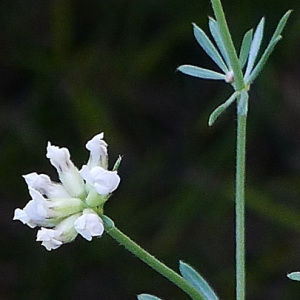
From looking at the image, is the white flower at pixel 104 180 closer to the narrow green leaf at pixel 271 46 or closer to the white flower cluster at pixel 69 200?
the white flower cluster at pixel 69 200

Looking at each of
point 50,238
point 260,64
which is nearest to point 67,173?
point 50,238

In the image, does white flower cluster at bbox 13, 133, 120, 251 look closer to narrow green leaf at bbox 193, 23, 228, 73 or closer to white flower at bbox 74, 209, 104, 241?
white flower at bbox 74, 209, 104, 241

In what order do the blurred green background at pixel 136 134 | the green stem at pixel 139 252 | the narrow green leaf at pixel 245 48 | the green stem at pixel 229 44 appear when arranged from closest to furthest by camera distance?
1. the green stem at pixel 139 252
2. the green stem at pixel 229 44
3. the narrow green leaf at pixel 245 48
4. the blurred green background at pixel 136 134

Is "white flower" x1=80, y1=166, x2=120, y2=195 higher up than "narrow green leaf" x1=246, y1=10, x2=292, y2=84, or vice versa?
"narrow green leaf" x1=246, y1=10, x2=292, y2=84

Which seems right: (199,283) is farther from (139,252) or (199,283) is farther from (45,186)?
(45,186)

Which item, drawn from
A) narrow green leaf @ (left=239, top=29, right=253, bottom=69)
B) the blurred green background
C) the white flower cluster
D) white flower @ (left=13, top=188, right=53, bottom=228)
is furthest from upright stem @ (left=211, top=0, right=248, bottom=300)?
the blurred green background

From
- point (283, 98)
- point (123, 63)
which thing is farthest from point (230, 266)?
point (123, 63)

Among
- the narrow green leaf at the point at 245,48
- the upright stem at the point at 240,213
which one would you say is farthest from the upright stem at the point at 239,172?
the narrow green leaf at the point at 245,48
